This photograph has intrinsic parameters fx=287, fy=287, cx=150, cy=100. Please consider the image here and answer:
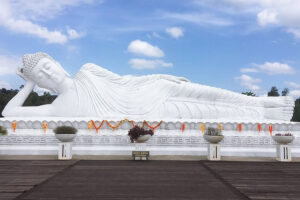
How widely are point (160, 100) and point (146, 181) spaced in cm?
823

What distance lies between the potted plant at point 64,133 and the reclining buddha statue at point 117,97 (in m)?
3.39

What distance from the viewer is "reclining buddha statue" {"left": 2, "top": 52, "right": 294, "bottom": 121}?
1344 centimetres

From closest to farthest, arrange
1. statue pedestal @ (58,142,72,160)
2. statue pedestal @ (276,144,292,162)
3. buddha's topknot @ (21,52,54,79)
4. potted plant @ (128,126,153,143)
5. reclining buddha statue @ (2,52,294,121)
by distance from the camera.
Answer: statue pedestal @ (58,142,72,160)
statue pedestal @ (276,144,292,162)
potted plant @ (128,126,153,143)
reclining buddha statue @ (2,52,294,121)
buddha's topknot @ (21,52,54,79)

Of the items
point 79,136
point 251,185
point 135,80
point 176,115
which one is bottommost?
point 251,185

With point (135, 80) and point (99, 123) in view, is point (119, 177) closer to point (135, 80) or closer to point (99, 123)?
point (99, 123)

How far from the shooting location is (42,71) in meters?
13.7

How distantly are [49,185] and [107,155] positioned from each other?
16.5 feet

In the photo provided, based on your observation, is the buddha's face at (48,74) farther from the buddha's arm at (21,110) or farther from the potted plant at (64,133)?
the potted plant at (64,133)

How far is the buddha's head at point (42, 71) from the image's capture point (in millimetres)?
13703

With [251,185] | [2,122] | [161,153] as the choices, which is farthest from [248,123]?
[2,122]

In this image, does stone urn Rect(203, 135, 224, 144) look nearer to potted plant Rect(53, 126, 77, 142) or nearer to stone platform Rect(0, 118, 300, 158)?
stone platform Rect(0, 118, 300, 158)

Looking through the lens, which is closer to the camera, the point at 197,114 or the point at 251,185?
the point at 251,185

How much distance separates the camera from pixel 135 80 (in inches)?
576

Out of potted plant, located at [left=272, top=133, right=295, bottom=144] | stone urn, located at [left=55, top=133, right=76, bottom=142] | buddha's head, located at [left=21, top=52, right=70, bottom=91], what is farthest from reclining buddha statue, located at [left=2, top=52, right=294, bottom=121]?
potted plant, located at [left=272, top=133, right=295, bottom=144]
